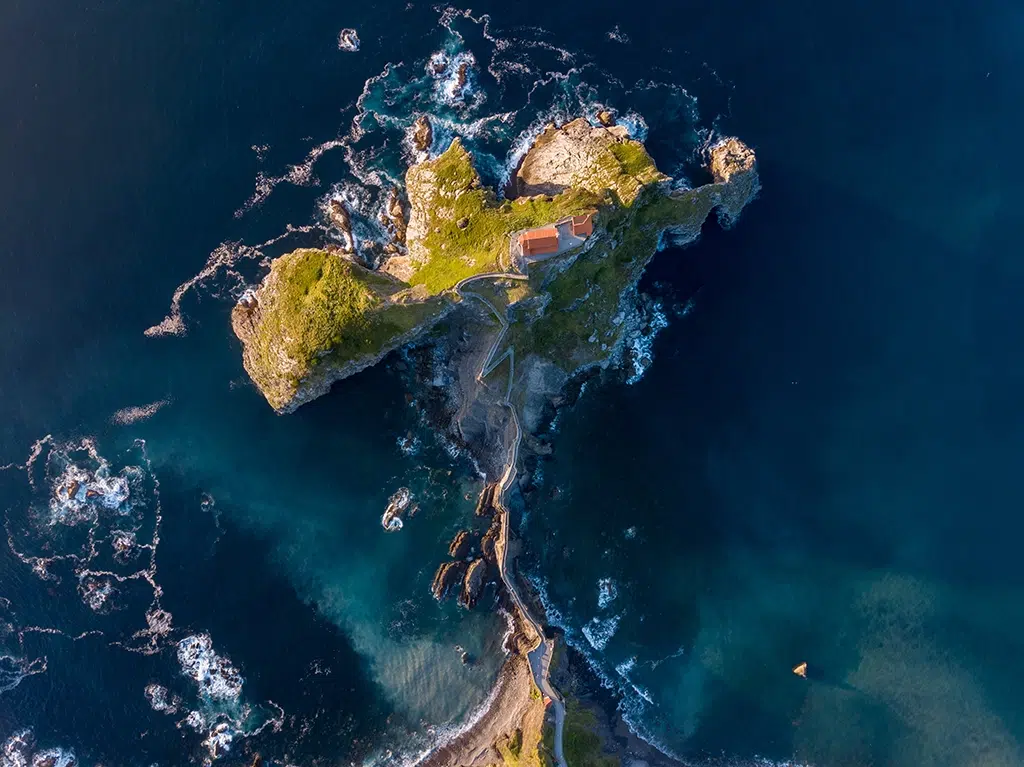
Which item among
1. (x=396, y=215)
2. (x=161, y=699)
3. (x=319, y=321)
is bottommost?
(x=161, y=699)

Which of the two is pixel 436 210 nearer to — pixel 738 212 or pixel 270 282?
pixel 270 282

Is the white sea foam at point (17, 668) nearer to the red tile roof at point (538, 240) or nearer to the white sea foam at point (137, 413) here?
the white sea foam at point (137, 413)

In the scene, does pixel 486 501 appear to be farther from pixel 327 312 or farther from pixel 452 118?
pixel 452 118

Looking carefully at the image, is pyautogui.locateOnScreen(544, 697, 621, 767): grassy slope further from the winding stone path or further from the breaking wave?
the breaking wave

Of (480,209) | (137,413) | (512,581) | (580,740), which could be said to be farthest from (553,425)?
(137,413)

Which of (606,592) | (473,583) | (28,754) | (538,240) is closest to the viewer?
(538,240)

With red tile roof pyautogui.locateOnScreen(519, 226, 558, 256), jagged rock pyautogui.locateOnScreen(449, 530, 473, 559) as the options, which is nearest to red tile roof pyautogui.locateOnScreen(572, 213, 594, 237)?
red tile roof pyautogui.locateOnScreen(519, 226, 558, 256)

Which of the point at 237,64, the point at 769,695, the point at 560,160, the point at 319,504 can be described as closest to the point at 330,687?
the point at 319,504
